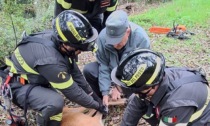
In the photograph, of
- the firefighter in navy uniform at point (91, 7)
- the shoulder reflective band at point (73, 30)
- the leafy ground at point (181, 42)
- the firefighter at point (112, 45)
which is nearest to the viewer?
the shoulder reflective band at point (73, 30)

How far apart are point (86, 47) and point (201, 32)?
17.1 ft

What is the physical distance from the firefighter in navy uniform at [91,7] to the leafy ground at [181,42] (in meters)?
1.30

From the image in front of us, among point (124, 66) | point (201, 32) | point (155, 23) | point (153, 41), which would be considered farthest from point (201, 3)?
point (124, 66)

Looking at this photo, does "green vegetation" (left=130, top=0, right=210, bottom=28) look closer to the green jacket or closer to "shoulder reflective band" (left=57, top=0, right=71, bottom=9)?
"shoulder reflective band" (left=57, top=0, right=71, bottom=9)

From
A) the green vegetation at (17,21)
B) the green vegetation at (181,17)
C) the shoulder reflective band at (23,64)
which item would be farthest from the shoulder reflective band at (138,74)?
the green vegetation at (181,17)

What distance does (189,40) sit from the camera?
7.00 metres

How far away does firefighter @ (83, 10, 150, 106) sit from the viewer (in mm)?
3512

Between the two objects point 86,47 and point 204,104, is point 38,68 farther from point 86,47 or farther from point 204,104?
point 204,104

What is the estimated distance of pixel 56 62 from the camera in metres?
3.24

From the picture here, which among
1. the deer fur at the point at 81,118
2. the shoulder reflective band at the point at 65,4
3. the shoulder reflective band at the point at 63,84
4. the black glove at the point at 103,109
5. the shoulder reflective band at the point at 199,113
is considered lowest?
the deer fur at the point at 81,118

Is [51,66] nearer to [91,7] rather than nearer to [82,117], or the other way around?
[82,117]

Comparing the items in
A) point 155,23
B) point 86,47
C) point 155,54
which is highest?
point 155,54

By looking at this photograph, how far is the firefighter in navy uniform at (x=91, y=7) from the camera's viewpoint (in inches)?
176

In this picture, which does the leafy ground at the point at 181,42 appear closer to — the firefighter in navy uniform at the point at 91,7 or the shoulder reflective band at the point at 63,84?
the shoulder reflective band at the point at 63,84
